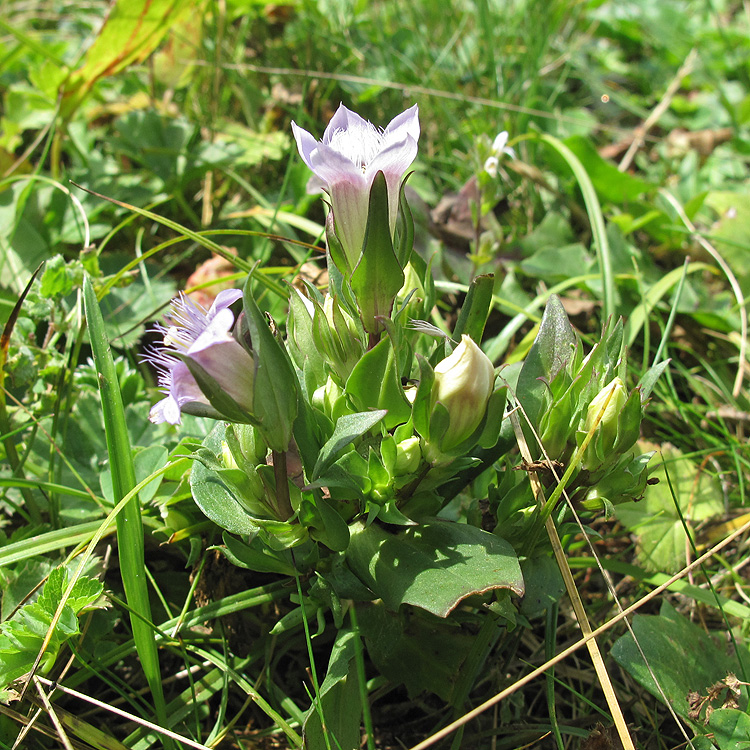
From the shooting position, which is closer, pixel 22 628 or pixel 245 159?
pixel 22 628

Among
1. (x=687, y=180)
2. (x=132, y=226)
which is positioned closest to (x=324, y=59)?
(x=132, y=226)

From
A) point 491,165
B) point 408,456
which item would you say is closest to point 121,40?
point 491,165

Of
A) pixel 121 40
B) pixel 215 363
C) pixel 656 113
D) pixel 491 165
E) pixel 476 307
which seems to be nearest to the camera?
pixel 215 363

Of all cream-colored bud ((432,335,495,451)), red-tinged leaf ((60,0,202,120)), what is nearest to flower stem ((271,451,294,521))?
cream-colored bud ((432,335,495,451))

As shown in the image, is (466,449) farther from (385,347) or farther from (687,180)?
(687,180)

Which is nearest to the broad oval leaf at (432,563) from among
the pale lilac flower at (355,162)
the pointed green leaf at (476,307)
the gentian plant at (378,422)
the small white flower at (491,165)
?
the gentian plant at (378,422)

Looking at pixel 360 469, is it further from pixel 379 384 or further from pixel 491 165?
pixel 491 165

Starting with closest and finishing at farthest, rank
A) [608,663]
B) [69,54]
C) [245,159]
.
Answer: [608,663]
[245,159]
[69,54]

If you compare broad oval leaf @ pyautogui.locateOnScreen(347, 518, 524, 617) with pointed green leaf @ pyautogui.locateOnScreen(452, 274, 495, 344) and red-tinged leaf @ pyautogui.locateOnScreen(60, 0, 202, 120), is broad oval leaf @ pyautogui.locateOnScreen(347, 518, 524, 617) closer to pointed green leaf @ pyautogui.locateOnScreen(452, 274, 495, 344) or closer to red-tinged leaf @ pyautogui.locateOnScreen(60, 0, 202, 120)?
pointed green leaf @ pyautogui.locateOnScreen(452, 274, 495, 344)
